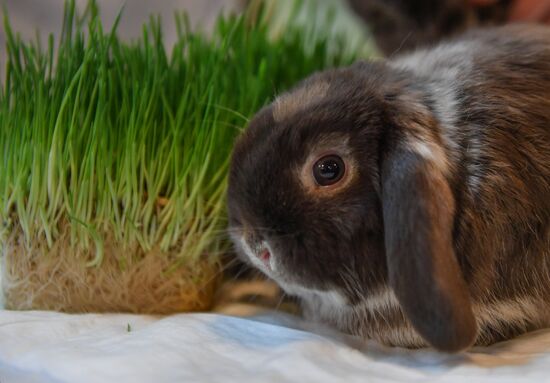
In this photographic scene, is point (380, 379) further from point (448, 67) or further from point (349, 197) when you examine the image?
point (448, 67)

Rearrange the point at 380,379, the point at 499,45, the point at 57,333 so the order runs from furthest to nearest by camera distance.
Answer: the point at 499,45 → the point at 57,333 → the point at 380,379

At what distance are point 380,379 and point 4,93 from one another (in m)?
0.97

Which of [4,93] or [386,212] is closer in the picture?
[386,212]

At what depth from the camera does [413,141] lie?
3.20ft

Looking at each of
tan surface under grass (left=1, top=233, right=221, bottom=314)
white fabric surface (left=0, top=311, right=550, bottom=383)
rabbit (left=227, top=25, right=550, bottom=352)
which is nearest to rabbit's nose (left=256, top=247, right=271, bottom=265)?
rabbit (left=227, top=25, right=550, bottom=352)

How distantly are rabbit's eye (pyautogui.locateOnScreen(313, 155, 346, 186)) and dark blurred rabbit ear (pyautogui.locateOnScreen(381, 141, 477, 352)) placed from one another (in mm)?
117

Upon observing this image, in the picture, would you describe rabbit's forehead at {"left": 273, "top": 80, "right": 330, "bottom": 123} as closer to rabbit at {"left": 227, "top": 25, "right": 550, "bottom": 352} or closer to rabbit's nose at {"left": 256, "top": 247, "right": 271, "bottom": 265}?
rabbit at {"left": 227, "top": 25, "right": 550, "bottom": 352}

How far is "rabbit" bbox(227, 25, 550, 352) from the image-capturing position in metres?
1.00

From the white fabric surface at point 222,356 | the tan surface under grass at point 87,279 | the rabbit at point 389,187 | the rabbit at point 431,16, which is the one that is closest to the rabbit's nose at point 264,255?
the rabbit at point 389,187

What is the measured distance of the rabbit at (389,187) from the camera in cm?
100

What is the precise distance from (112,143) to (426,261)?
2.32 ft

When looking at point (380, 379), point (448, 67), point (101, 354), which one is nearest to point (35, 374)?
point (101, 354)

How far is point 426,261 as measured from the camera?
2.83 feet

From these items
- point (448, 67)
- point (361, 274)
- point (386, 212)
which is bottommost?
point (361, 274)
